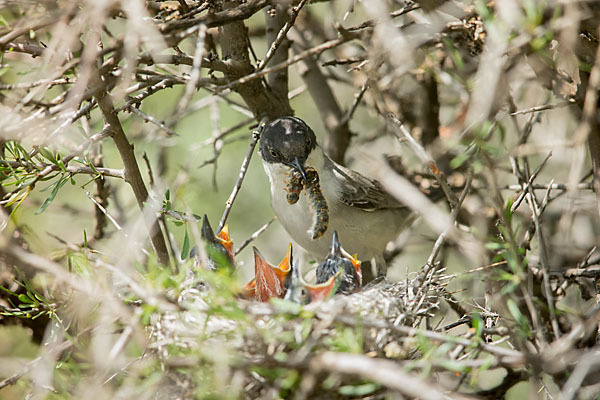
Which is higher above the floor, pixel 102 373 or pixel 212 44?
pixel 212 44

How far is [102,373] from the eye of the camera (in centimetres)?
186

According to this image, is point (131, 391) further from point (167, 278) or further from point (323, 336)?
point (323, 336)

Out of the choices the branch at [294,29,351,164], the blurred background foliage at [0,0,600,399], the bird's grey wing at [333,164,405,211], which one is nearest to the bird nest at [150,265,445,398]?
the blurred background foliage at [0,0,600,399]

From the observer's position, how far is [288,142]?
364cm

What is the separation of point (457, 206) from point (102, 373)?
1.58 meters

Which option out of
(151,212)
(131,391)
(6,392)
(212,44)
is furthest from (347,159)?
(131,391)

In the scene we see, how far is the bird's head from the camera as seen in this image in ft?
11.9

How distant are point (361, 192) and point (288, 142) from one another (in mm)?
847

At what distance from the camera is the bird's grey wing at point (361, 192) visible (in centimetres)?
419

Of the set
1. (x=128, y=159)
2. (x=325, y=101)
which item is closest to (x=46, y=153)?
(x=128, y=159)

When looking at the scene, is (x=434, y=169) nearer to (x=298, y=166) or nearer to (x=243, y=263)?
(x=243, y=263)

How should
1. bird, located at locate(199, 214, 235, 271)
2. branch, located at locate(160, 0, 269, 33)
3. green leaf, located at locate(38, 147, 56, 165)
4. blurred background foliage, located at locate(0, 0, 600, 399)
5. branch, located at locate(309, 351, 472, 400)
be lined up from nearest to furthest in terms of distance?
branch, located at locate(309, 351, 472, 400) < blurred background foliage, located at locate(0, 0, 600, 399) < branch, located at locate(160, 0, 269, 33) < green leaf, located at locate(38, 147, 56, 165) < bird, located at locate(199, 214, 235, 271)

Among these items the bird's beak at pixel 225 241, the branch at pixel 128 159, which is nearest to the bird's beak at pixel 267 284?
the bird's beak at pixel 225 241

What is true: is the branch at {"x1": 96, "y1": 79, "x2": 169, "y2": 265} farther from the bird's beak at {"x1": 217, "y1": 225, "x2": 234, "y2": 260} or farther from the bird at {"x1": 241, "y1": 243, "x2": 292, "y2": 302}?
the bird at {"x1": 241, "y1": 243, "x2": 292, "y2": 302}
